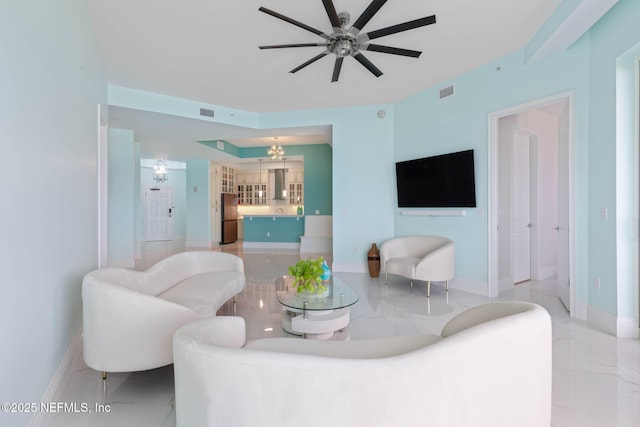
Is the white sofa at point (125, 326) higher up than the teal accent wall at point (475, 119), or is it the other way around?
the teal accent wall at point (475, 119)

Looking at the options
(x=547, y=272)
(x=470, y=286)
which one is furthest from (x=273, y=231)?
(x=547, y=272)

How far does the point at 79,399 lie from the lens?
198 cm

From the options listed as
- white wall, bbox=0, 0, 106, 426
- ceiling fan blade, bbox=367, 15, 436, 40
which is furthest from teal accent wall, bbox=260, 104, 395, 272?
white wall, bbox=0, 0, 106, 426

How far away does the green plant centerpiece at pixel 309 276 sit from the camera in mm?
2799

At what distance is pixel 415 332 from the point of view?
3.01 meters

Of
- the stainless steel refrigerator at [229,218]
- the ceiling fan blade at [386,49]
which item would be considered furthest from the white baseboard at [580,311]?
the stainless steel refrigerator at [229,218]

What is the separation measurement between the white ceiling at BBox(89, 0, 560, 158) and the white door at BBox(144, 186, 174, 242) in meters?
6.73

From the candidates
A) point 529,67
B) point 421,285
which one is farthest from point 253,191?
point 529,67

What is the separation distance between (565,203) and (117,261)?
25.1ft

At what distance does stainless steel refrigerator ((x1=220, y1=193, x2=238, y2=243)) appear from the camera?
10359 mm

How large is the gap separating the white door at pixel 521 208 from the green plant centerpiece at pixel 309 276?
3.56m

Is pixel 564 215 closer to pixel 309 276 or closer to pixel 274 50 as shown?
pixel 309 276

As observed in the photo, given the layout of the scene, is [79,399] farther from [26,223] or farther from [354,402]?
[354,402]

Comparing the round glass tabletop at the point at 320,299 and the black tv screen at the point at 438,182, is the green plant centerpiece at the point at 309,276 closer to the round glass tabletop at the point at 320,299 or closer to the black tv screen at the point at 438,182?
the round glass tabletop at the point at 320,299
